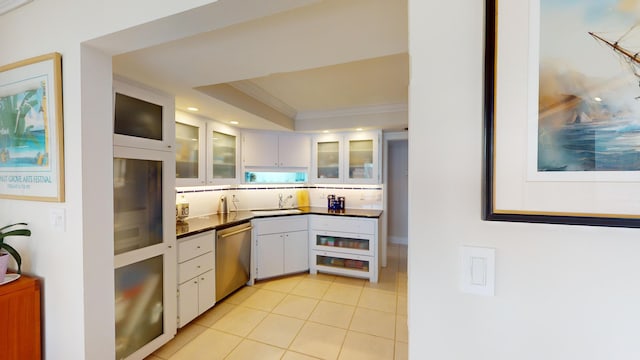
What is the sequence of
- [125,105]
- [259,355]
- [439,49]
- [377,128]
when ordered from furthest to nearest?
[377,128]
[259,355]
[125,105]
[439,49]

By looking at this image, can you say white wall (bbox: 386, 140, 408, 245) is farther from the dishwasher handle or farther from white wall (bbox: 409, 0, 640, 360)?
white wall (bbox: 409, 0, 640, 360)

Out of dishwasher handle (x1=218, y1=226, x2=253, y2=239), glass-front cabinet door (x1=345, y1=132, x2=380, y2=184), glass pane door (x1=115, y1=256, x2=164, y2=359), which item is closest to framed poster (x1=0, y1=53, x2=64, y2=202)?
glass pane door (x1=115, y1=256, x2=164, y2=359)

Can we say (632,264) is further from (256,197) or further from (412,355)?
(256,197)

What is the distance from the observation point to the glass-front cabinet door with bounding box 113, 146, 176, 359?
1.74 metres

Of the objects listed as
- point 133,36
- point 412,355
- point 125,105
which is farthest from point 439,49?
point 125,105

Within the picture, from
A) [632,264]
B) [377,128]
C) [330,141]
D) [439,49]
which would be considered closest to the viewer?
[632,264]

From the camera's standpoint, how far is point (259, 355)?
6.59 ft

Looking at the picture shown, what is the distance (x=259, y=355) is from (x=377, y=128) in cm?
299

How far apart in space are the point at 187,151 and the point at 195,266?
121 centimetres

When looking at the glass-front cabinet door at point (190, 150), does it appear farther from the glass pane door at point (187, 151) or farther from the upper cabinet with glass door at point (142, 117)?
the upper cabinet with glass door at point (142, 117)

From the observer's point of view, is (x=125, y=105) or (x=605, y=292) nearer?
(x=605, y=292)

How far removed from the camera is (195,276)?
94.0 inches

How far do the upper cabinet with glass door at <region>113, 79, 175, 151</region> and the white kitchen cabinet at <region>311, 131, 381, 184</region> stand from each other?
7.36 feet

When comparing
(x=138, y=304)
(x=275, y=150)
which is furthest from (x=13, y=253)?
(x=275, y=150)
